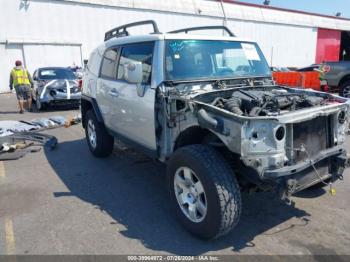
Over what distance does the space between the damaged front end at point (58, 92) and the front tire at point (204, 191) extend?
9396mm

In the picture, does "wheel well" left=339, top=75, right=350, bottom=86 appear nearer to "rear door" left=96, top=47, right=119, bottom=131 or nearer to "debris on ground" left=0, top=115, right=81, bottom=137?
"debris on ground" left=0, top=115, right=81, bottom=137

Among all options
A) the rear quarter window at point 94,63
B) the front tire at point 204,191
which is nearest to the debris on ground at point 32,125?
the rear quarter window at point 94,63

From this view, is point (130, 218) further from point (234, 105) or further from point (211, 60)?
point (211, 60)

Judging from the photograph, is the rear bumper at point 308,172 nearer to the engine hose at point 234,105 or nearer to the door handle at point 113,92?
the engine hose at point 234,105

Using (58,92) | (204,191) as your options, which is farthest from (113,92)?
(58,92)

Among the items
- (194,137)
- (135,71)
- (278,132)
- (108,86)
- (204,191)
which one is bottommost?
(204,191)

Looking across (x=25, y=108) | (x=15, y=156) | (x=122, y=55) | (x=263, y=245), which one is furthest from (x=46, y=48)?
(x=263, y=245)

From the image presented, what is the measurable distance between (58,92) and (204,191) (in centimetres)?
1010

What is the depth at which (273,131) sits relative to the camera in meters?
2.96

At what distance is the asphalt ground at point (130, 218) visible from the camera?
11.0ft

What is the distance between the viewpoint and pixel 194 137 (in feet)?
12.5

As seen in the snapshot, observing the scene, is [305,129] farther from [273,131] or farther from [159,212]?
[159,212]

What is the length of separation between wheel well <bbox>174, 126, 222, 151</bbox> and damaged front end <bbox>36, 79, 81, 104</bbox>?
920 centimetres

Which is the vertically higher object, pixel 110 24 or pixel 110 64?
pixel 110 24
